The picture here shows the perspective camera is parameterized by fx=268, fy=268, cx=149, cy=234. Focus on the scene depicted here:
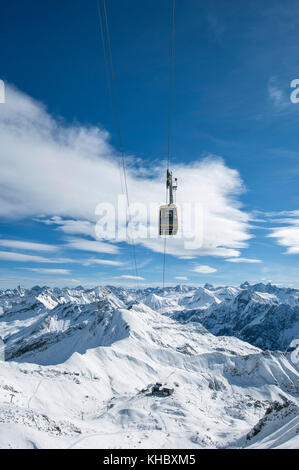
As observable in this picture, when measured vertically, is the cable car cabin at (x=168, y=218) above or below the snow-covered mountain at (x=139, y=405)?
above

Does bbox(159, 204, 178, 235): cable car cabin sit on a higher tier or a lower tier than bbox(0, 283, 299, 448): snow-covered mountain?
higher

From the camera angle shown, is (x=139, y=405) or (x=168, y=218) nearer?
(x=168, y=218)

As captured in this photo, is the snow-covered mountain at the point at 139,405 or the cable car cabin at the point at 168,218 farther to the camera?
the snow-covered mountain at the point at 139,405

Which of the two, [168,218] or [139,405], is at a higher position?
[168,218]

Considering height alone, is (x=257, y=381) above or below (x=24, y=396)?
below

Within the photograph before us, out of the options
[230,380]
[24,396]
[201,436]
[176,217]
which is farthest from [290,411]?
[230,380]

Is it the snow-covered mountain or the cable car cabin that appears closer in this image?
the cable car cabin
